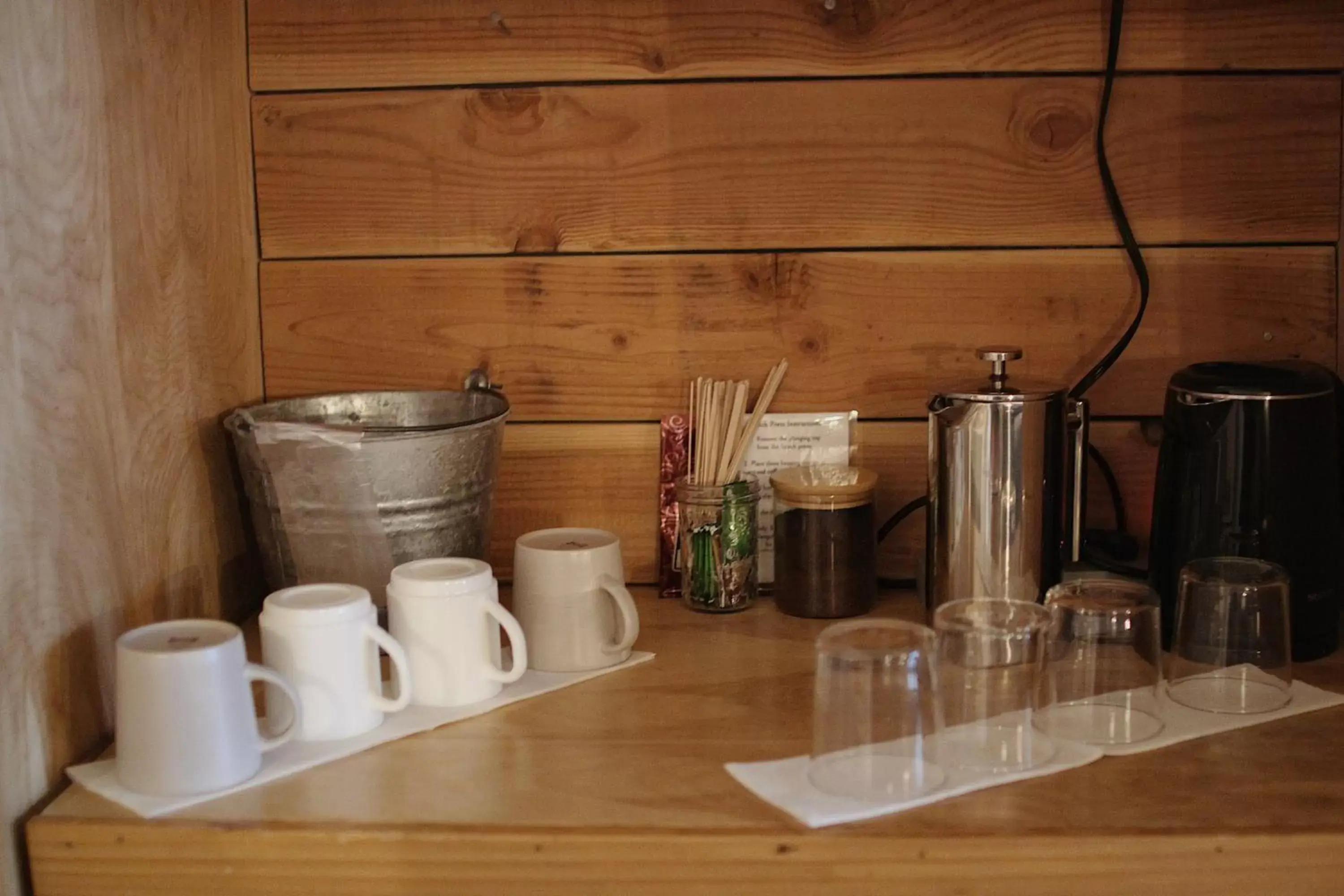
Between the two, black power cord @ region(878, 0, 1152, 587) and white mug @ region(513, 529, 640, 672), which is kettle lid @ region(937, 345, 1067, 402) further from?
white mug @ region(513, 529, 640, 672)

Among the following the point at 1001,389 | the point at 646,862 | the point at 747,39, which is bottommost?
the point at 646,862

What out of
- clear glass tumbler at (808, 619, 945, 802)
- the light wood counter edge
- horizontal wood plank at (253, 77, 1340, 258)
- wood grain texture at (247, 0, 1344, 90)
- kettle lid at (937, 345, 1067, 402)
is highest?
wood grain texture at (247, 0, 1344, 90)

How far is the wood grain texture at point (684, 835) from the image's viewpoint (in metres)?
0.74

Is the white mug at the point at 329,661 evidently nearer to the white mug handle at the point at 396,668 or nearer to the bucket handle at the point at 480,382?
the white mug handle at the point at 396,668

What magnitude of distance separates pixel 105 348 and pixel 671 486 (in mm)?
519

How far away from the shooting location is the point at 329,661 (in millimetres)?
886

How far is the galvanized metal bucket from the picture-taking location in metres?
1.03

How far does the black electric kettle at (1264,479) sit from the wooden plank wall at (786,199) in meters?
0.20

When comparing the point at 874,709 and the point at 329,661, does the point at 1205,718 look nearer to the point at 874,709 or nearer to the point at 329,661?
the point at 874,709

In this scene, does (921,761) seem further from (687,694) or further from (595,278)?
(595,278)

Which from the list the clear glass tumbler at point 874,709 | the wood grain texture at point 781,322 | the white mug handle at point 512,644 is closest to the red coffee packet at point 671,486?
the wood grain texture at point 781,322

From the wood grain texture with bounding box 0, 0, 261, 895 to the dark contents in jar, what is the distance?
0.50 metres

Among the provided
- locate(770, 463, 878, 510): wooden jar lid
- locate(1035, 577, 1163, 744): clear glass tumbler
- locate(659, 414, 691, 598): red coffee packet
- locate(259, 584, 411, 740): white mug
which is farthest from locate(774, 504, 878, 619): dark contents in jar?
locate(259, 584, 411, 740): white mug

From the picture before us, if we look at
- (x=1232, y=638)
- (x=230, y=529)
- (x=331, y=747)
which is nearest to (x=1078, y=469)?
(x=1232, y=638)
